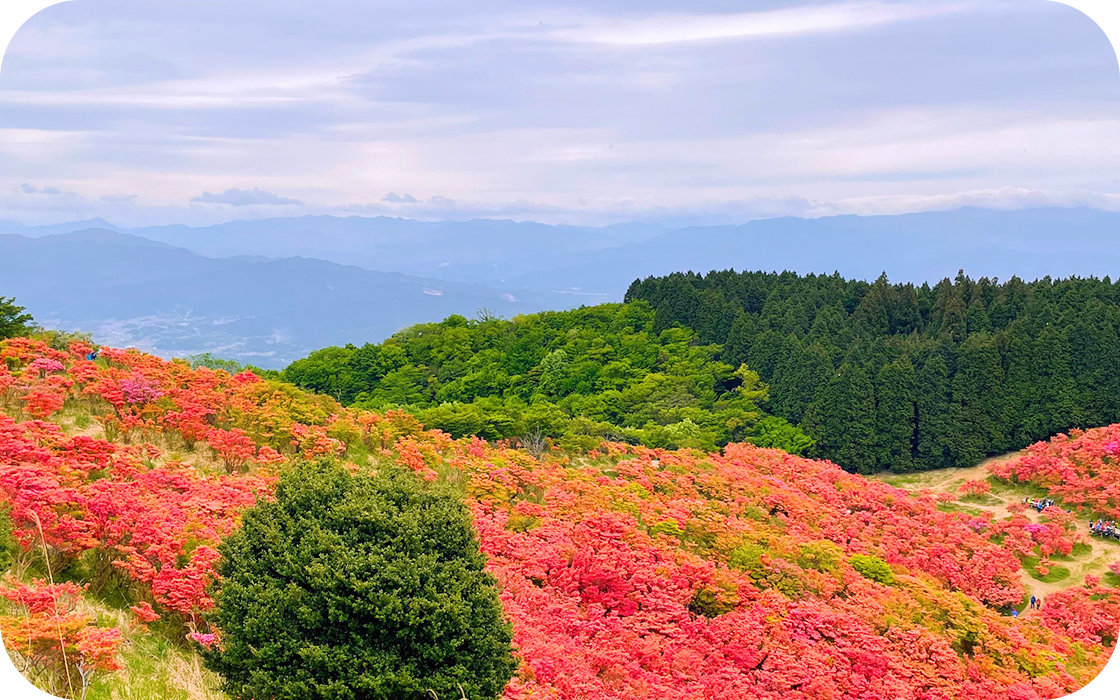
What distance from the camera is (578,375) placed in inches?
1670

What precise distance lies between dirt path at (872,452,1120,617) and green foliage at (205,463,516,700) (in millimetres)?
18549

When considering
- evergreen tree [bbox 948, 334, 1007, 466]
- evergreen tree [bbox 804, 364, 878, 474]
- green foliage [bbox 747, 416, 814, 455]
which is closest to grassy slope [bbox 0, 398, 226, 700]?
green foliage [bbox 747, 416, 814, 455]

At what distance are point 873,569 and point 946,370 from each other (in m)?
23.7

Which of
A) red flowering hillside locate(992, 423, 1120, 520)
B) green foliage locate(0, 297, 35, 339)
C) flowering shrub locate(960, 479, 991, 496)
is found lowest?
flowering shrub locate(960, 479, 991, 496)

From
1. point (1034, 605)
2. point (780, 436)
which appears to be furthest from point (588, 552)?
point (780, 436)

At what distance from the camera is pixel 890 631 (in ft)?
44.2

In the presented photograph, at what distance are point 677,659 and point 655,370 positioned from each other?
1302 inches

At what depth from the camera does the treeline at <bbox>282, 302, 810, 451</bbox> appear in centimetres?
3734

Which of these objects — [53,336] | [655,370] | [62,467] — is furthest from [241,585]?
[655,370]

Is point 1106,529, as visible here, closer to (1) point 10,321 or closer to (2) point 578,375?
(2) point 578,375

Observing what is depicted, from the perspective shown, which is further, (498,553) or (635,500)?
(635,500)

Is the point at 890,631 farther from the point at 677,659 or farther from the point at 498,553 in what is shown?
the point at 498,553

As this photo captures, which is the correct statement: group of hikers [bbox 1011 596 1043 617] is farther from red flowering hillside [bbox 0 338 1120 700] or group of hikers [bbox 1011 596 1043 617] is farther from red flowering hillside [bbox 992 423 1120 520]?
red flowering hillside [bbox 992 423 1120 520]

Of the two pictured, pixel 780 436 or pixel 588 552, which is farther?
pixel 780 436
